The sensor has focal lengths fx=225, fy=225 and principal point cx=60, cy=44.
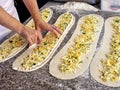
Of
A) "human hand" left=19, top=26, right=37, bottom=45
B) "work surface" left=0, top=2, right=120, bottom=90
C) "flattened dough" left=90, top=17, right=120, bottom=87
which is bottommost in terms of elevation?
"flattened dough" left=90, top=17, right=120, bottom=87

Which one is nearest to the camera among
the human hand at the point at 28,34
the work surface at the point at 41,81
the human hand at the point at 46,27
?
the work surface at the point at 41,81

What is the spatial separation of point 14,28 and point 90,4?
2.30ft

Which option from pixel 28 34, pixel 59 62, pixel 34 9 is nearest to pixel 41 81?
pixel 59 62

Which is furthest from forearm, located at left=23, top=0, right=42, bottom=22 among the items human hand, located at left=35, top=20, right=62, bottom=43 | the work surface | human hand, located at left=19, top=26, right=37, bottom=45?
the work surface

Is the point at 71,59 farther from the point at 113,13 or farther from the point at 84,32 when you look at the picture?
the point at 113,13

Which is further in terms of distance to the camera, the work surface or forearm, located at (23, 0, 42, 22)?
forearm, located at (23, 0, 42, 22)

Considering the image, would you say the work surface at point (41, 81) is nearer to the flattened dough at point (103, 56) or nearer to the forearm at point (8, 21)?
the flattened dough at point (103, 56)

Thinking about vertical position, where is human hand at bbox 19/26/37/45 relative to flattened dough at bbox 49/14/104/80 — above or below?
above

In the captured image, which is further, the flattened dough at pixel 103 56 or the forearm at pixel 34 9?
the forearm at pixel 34 9

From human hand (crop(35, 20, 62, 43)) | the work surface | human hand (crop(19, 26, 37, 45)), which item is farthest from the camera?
human hand (crop(35, 20, 62, 43))

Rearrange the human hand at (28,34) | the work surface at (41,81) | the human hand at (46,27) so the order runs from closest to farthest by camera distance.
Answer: the work surface at (41,81) → the human hand at (28,34) → the human hand at (46,27)

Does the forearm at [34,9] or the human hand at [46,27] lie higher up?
the forearm at [34,9]

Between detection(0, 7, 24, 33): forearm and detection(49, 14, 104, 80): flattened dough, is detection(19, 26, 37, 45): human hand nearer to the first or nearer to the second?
detection(0, 7, 24, 33): forearm

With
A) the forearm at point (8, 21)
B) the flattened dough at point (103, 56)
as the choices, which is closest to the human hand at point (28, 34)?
the forearm at point (8, 21)
